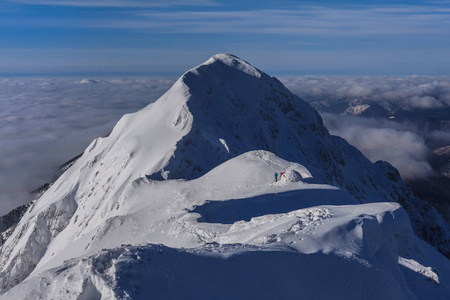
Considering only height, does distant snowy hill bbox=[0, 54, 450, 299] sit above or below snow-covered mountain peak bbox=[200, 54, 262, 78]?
below

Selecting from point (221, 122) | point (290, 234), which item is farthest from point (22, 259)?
point (290, 234)

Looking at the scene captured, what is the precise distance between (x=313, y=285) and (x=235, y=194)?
13.2m

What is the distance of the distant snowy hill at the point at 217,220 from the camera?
966 centimetres

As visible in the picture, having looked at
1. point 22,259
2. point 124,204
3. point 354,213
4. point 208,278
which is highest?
point 208,278

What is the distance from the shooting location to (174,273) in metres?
9.25

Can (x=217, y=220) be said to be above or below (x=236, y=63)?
below

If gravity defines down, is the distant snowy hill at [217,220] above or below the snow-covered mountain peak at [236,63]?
below

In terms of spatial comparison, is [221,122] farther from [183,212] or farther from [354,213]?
[354,213]

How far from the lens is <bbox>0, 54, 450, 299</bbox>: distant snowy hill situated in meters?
9.66

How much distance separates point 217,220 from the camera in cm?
1983

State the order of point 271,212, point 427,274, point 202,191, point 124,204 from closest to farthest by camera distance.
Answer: point 427,274 < point 271,212 < point 202,191 < point 124,204

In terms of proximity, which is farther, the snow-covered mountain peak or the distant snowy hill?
the snow-covered mountain peak

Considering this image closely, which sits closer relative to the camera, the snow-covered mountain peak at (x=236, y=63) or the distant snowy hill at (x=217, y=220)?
the distant snowy hill at (x=217, y=220)

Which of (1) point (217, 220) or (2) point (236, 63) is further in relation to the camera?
(2) point (236, 63)
